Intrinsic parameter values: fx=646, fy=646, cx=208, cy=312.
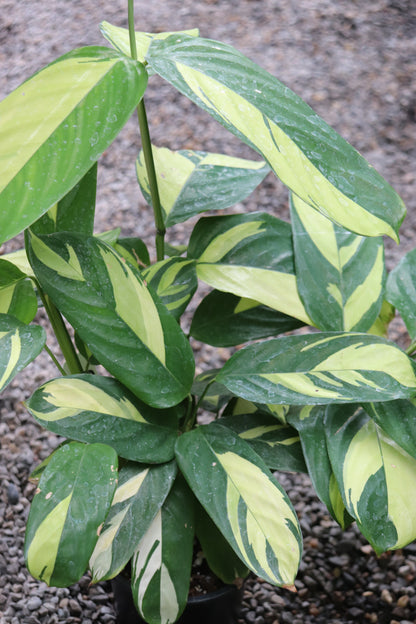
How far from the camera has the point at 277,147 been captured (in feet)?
1.90

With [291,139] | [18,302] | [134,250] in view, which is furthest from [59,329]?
[291,139]

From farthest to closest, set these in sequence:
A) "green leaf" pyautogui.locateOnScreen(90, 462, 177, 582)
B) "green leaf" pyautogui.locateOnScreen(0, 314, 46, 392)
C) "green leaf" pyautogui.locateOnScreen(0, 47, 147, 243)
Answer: "green leaf" pyautogui.locateOnScreen(90, 462, 177, 582) → "green leaf" pyautogui.locateOnScreen(0, 314, 46, 392) → "green leaf" pyautogui.locateOnScreen(0, 47, 147, 243)

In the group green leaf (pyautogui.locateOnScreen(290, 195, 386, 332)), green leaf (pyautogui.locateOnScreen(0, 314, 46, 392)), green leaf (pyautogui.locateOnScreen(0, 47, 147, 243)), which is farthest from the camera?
green leaf (pyautogui.locateOnScreen(290, 195, 386, 332))

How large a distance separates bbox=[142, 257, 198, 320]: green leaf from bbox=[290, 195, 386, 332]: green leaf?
0.48 feet

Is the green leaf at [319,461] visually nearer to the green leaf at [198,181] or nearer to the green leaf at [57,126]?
the green leaf at [198,181]

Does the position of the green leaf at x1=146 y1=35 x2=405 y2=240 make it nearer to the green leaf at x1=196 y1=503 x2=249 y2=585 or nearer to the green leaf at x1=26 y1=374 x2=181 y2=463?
the green leaf at x1=26 y1=374 x2=181 y2=463

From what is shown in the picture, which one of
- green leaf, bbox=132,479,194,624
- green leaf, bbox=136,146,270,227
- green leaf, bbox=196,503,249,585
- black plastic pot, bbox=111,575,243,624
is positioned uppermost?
green leaf, bbox=136,146,270,227

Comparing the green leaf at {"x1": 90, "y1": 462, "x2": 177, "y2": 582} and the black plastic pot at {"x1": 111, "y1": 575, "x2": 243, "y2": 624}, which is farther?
the black plastic pot at {"x1": 111, "y1": 575, "x2": 243, "y2": 624}

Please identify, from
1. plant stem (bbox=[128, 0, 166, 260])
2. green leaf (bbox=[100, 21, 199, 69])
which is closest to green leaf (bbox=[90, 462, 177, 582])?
plant stem (bbox=[128, 0, 166, 260])

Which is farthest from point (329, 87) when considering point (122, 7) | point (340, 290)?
point (340, 290)

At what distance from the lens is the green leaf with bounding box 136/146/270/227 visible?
2.99 feet

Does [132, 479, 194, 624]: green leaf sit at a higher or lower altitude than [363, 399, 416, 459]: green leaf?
lower

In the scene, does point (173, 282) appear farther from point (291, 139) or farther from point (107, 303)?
point (291, 139)

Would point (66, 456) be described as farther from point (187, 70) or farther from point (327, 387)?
point (187, 70)
